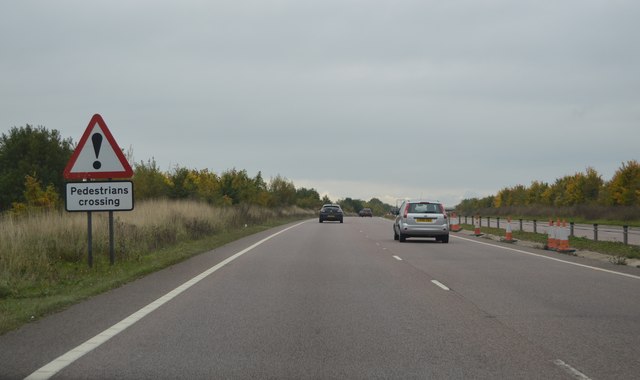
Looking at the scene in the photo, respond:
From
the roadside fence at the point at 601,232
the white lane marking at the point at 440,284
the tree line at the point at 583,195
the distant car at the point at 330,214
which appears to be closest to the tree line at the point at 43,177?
the distant car at the point at 330,214

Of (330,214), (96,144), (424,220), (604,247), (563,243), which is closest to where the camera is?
(96,144)

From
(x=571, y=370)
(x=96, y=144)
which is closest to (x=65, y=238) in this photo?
(x=96, y=144)

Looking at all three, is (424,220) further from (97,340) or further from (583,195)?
(583,195)

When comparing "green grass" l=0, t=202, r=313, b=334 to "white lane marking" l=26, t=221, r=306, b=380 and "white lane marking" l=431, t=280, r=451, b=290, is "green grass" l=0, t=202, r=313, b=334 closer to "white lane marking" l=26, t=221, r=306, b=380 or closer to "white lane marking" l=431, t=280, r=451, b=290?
"white lane marking" l=26, t=221, r=306, b=380

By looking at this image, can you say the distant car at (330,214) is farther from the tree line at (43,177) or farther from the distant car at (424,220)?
the distant car at (424,220)

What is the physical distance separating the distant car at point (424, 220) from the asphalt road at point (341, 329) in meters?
13.3

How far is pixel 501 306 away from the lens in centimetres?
1042

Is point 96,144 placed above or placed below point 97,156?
above

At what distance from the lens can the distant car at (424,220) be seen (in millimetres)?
28544

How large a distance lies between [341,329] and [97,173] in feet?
27.0

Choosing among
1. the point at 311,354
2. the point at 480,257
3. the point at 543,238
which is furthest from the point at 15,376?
the point at 543,238

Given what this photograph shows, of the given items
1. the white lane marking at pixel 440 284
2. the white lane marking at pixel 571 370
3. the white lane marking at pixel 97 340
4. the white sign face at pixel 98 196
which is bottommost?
the white lane marking at pixel 571 370

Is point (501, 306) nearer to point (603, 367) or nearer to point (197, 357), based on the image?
point (603, 367)

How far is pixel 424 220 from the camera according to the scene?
28594mm
